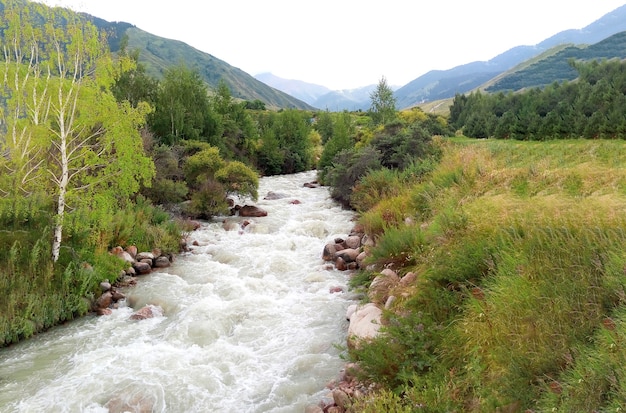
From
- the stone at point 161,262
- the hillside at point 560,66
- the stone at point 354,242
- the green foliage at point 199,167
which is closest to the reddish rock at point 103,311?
the stone at point 161,262

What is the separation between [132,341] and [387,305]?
5.61 meters

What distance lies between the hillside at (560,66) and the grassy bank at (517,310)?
175 metres

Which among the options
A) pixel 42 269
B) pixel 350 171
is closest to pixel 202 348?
pixel 42 269

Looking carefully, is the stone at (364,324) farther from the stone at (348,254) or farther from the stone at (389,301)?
the stone at (348,254)

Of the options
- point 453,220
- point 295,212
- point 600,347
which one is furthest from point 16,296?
point 295,212

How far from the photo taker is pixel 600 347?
3404 millimetres

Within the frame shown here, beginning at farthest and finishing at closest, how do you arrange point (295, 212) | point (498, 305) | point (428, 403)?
point (295, 212) → point (498, 305) → point (428, 403)

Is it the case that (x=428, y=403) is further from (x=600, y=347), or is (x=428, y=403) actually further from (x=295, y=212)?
(x=295, y=212)

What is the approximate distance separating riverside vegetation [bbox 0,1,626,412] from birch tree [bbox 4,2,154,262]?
0.05 metres

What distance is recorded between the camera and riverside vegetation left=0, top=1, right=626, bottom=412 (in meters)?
3.95

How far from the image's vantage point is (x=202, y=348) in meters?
8.02

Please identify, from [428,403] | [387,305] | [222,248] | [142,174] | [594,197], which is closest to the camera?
[428,403]

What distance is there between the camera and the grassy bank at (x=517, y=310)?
359 cm

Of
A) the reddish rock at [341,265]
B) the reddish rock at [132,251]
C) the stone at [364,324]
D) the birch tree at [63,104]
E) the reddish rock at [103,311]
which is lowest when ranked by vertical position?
the reddish rock at [341,265]
